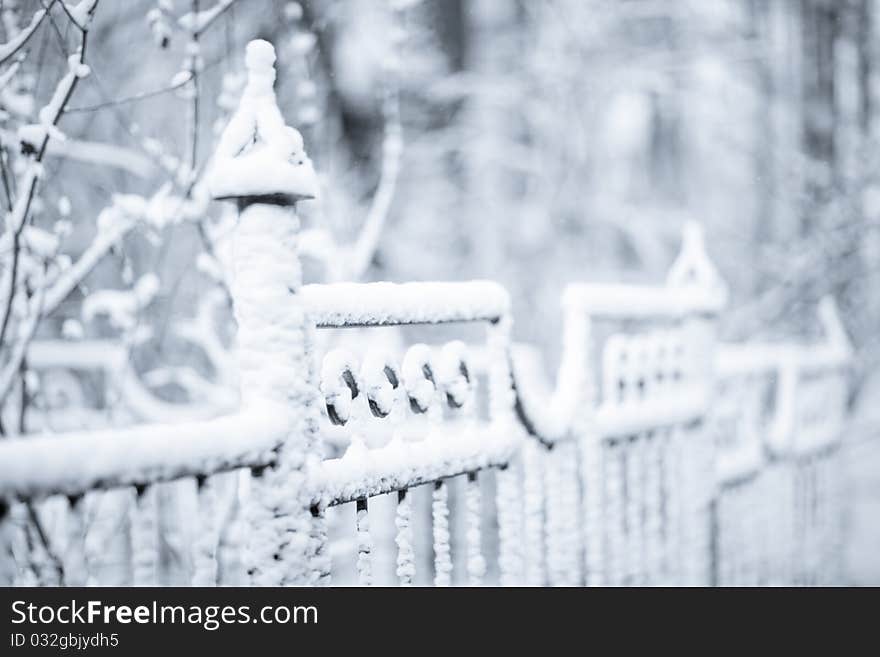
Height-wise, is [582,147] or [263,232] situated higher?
[582,147]

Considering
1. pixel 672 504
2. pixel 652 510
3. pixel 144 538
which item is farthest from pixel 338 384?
pixel 672 504

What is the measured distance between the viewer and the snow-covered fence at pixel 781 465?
481cm

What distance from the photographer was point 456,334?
28.9 ft

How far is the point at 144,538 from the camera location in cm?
179

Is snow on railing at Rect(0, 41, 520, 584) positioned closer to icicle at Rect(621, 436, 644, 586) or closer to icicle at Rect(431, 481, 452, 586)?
icicle at Rect(431, 481, 452, 586)

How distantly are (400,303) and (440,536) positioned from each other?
644mm

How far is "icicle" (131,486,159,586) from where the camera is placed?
1.70 meters

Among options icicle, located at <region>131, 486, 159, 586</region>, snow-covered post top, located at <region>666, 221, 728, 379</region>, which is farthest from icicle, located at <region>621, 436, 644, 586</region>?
icicle, located at <region>131, 486, 159, 586</region>

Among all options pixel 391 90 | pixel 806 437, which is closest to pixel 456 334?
pixel 806 437

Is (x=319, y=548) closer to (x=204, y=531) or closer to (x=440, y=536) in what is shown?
(x=204, y=531)

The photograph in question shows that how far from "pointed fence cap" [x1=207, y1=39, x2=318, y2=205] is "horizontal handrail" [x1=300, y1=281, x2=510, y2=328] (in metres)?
0.24

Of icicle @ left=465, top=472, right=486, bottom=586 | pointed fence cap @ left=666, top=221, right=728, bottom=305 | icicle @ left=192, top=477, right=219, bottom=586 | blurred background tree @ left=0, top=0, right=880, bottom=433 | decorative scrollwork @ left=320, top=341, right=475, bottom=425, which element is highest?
blurred background tree @ left=0, top=0, right=880, bottom=433
